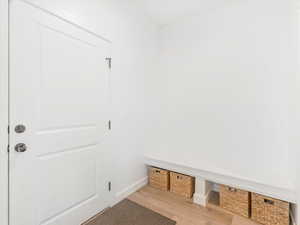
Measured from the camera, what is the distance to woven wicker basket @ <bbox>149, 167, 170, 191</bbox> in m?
2.47

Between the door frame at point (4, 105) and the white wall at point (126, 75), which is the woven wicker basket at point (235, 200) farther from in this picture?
the door frame at point (4, 105)

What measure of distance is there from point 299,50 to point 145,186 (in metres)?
2.54

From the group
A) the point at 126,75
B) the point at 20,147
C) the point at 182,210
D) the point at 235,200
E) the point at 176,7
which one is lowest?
the point at 182,210

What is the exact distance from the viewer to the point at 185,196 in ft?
7.55

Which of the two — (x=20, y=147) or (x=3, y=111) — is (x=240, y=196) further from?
(x=3, y=111)

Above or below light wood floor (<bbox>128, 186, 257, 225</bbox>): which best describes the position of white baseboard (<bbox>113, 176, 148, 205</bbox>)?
above

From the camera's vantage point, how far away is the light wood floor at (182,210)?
182 centimetres

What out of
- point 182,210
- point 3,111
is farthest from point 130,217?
point 3,111

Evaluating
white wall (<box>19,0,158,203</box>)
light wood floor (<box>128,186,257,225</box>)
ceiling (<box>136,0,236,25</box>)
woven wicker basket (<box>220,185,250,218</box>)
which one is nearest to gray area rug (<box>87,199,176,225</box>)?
light wood floor (<box>128,186,257,225</box>)

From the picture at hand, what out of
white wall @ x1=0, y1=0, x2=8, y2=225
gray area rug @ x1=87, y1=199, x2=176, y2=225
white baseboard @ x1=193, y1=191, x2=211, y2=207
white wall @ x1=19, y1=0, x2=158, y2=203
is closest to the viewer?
white wall @ x1=0, y1=0, x2=8, y2=225

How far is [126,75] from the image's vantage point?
2273 mm

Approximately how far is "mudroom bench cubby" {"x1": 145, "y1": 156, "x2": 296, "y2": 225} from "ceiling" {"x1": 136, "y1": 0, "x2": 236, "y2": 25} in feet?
7.33

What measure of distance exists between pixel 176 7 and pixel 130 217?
284cm

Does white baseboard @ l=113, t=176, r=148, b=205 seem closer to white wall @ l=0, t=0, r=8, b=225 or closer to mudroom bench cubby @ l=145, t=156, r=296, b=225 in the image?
mudroom bench cubby @ l=145, t=156, r=296, b=225
